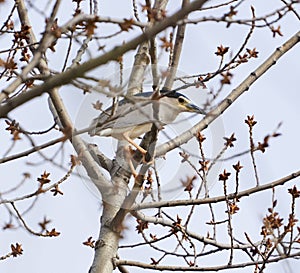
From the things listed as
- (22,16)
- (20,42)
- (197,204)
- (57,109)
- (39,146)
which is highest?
(22,16)

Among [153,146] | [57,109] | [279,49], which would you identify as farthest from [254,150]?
[57,109]

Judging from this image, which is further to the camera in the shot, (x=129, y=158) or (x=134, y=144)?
(x=134, y=144)

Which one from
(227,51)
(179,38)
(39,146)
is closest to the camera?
(39,146)

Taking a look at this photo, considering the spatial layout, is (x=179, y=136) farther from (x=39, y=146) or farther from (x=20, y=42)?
(x=39, y=146)

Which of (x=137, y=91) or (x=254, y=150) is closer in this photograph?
(x=254, y=150)

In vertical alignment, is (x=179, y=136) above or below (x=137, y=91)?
below

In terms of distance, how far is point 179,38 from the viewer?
12.1ft

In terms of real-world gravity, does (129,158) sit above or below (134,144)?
below

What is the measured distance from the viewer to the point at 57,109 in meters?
3.94

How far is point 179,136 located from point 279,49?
81 cm

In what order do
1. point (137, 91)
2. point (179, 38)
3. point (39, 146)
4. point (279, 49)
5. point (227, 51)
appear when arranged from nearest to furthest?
point (39, 146) → point (179, 38) → point (227, 51) → point (279, 49) → point (137, 91)

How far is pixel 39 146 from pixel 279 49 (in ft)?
6.41

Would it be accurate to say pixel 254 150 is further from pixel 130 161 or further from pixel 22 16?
pixel 22 16

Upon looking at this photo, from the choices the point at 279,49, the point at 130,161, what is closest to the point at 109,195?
the point at 130,161
